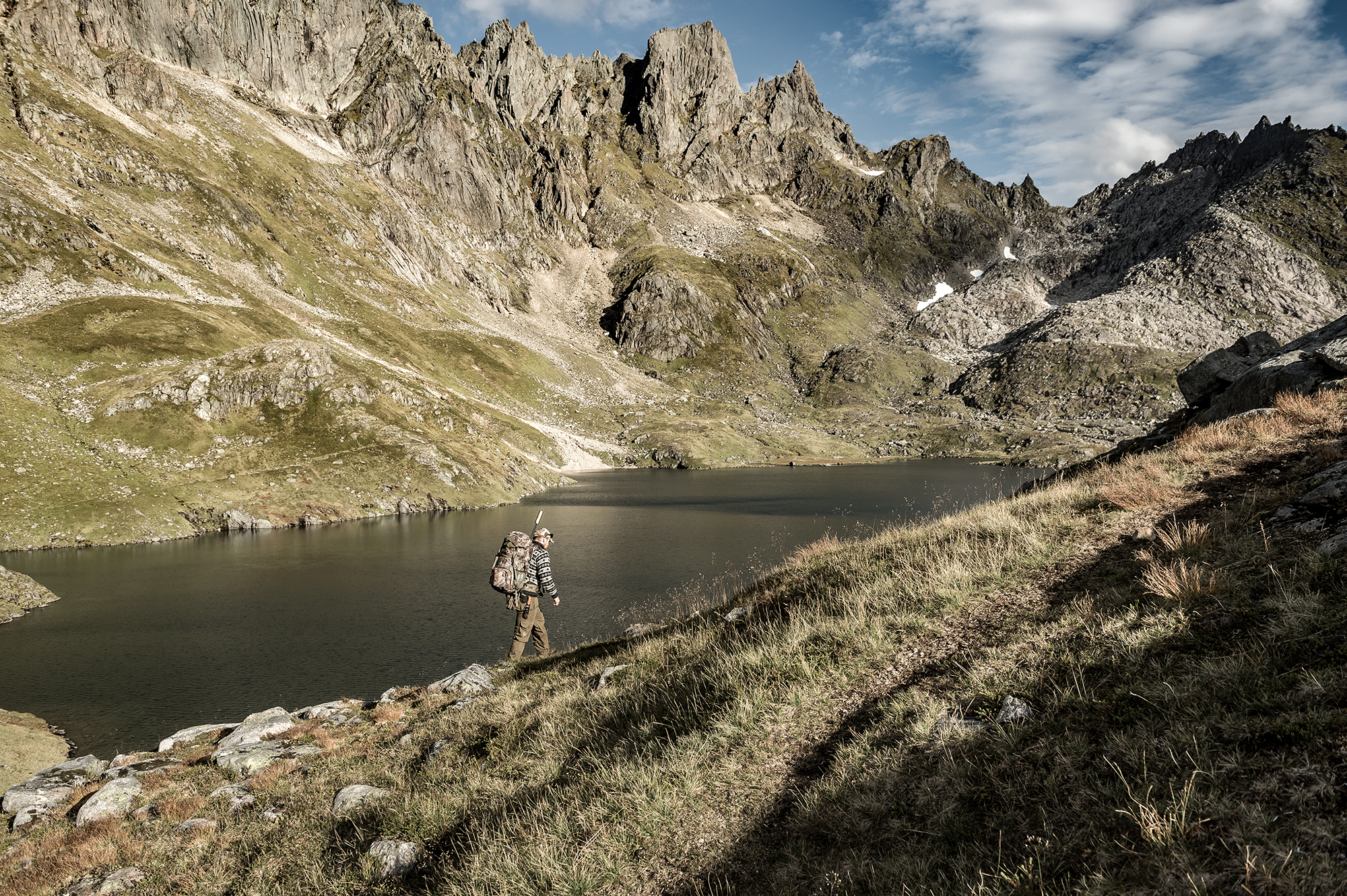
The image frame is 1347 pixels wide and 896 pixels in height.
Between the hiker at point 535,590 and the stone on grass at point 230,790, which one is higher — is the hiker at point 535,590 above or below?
above

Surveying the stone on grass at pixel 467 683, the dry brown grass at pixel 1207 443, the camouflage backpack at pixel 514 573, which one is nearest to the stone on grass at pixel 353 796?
the stone on grass at pixel 467 683

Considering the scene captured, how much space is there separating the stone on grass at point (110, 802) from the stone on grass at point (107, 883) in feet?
11.6

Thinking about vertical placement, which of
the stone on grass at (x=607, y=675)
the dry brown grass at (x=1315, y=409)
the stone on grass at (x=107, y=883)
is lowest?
the stone on grass at (x=107, y=883)

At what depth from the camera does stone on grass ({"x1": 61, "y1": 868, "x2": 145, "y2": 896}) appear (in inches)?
362

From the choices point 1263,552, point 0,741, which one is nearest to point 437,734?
point 1263,552

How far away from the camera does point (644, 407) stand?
195 metres

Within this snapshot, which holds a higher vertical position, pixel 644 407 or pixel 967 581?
pixel 644 407

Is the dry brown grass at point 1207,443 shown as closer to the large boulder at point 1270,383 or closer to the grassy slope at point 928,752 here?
the grassy slope at point 928,752

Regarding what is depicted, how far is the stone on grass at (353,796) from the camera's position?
1052cm

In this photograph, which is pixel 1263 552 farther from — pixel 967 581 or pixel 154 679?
pixel 154 679

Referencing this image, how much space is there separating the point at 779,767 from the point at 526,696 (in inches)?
348

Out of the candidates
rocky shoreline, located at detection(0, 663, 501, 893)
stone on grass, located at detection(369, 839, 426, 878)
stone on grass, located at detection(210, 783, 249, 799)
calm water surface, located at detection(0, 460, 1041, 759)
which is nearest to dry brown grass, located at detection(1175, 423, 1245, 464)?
calm water surface, located at detection(0, 460, 1041, 759)

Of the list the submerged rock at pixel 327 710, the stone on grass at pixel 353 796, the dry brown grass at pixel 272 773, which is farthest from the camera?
the submerged rock at pixel 327 710

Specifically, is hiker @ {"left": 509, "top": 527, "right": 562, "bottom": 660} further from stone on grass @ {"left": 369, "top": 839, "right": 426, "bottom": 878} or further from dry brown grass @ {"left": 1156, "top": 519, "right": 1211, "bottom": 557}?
dry brown grass @ {"left": 1156, "top": 519, "right": 1211, "bottom": 557}
